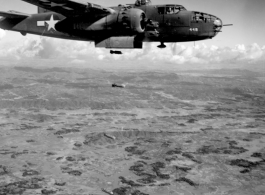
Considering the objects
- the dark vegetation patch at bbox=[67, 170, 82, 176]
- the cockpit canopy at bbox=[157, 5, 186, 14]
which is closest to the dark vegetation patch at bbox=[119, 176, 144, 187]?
the dark vegetation patch at bbox=[67, 170, 82, 176]

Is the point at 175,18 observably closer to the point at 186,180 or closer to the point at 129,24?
the point at 129,24

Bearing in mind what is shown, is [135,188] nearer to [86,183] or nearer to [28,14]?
[86,183]

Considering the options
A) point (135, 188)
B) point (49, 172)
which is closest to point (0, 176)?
point (49, 172)

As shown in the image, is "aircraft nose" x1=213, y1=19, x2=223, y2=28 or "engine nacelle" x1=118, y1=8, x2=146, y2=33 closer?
"engine nacelle" x1=118, y1=8, x2=146, y2=33

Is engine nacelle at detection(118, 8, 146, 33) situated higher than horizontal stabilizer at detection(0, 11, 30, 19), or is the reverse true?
horizontal stabilizer at detection(0, 11, 30, 19)

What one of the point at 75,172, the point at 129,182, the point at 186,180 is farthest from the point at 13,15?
the point at 75,172

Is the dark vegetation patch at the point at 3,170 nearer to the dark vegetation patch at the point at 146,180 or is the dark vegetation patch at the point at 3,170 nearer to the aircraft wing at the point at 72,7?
the dark vegetation patch at the point at 146,180

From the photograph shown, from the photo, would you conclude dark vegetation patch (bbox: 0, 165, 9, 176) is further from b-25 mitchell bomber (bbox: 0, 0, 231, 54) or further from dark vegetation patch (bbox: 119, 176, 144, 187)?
b-25 mitchell bomber (bbox: 0, 0, 231, 54)
